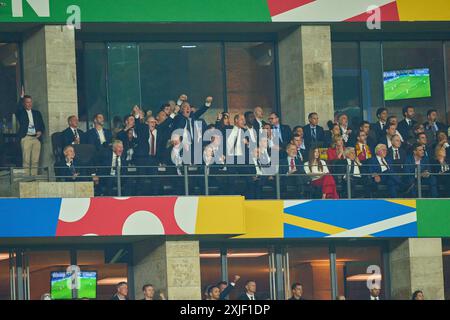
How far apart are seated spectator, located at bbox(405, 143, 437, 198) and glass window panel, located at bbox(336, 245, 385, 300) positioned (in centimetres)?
211

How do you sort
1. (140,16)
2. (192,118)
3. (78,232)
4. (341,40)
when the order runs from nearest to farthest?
1. (78,232)
2. (192,118)
3. (140,16)
4. (341,40)

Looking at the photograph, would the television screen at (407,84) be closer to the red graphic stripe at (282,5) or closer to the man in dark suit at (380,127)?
the red graphic stripe at (282,5)

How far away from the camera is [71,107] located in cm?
3303

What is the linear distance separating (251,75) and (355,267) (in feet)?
19.0

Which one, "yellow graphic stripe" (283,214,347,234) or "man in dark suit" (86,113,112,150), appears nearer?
"man in dark suit" (86,113,112,150)

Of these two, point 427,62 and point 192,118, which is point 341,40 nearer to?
point 427,62

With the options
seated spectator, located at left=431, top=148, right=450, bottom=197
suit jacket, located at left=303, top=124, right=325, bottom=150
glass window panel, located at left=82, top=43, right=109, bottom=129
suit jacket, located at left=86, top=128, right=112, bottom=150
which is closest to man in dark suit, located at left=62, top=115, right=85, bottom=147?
suit jacket, located at left=86, top=128, right=112, bottom=150

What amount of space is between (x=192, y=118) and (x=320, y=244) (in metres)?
4.32

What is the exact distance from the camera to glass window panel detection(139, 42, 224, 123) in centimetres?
3538

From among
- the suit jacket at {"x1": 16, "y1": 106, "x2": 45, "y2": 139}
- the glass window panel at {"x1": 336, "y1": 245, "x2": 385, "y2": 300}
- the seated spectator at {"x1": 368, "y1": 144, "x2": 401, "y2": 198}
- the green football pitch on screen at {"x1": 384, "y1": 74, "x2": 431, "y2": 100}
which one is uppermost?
the green football pitch on screen at {"x1": 384, "y1": 74, "x2": 431, "y2": 100}

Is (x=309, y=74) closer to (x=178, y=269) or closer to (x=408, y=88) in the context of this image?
(x=408, y=88)

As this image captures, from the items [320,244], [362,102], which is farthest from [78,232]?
[362,102]

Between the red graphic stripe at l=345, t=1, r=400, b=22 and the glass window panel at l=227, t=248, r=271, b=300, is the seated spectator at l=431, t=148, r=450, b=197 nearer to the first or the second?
the glass window panel at l=227, t=248, r=271, b=300

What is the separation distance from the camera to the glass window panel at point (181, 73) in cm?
3538
